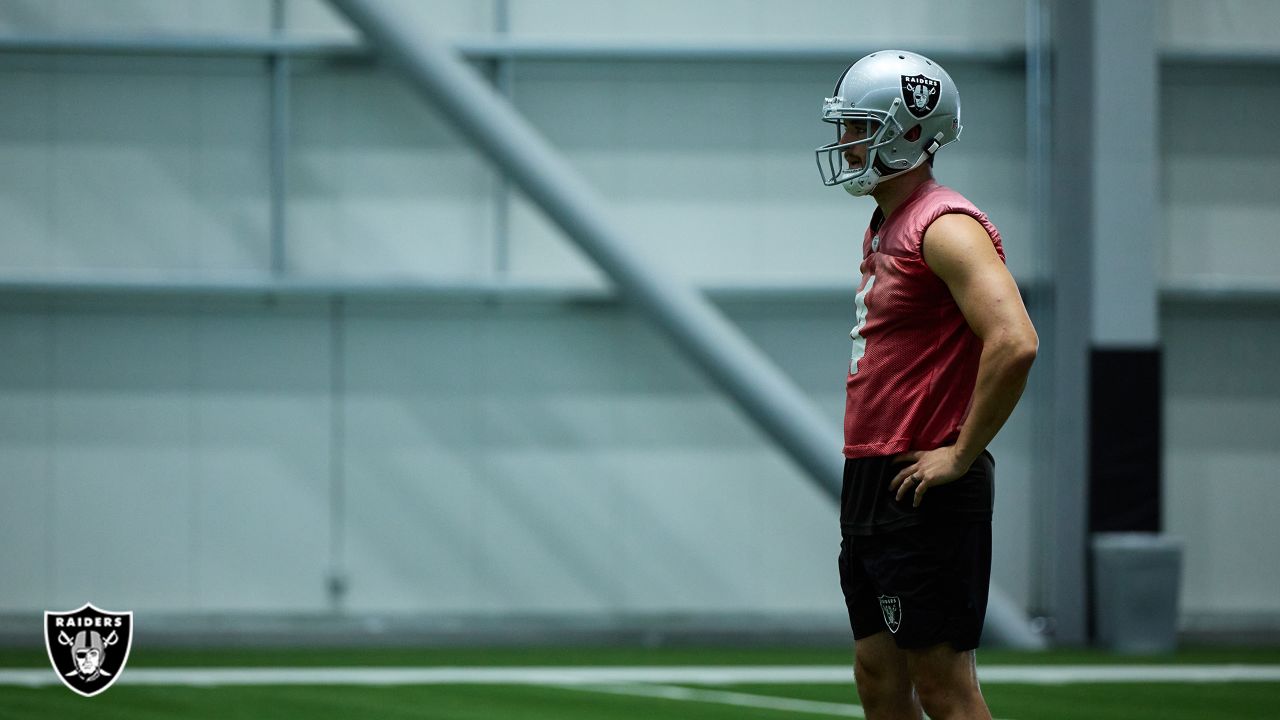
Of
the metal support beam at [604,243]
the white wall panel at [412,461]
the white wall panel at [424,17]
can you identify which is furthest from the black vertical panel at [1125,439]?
the white wall panel at [424,17]

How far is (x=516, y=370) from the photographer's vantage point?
909 centimetres

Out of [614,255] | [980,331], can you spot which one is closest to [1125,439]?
[614,255]

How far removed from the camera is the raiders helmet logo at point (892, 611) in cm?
252

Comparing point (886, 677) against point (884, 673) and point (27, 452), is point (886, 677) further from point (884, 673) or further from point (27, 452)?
point (27, 452)

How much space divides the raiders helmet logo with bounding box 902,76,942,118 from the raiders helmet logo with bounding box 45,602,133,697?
106 inches

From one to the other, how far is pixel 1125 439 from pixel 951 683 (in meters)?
6.55

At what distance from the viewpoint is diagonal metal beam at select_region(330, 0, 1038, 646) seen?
8.18 metres

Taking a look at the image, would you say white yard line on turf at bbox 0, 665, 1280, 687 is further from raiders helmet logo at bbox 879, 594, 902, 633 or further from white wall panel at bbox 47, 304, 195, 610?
raiders helmet logo at bbox 879, 594, 902, 633

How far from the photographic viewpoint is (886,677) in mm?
2721

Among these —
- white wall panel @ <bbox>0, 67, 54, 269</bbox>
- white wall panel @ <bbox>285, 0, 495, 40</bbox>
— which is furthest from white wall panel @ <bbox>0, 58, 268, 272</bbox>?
white wall panel @ <bbox>285, 0, 495, 40</bbox>

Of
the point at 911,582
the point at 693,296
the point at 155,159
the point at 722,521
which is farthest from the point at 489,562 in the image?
the point at 911,582

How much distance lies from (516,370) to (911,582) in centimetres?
672

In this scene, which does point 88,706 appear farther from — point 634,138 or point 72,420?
point 634,138

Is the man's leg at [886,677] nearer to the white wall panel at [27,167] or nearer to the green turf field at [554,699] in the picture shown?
the green turf field at [554,699]
